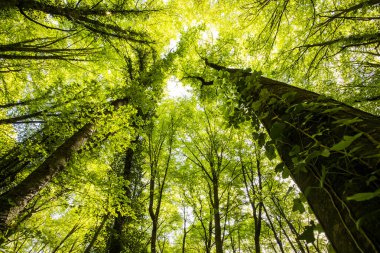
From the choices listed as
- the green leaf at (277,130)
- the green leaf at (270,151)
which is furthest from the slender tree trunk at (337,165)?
the green leaf at (270,151)

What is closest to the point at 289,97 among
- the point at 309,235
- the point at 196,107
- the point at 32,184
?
the point at 309,235

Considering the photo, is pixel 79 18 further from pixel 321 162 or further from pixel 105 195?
pixel 321 162

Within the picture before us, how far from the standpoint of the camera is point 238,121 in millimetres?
2430

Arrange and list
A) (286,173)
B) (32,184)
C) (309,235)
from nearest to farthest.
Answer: (309,235) → (286,173) → (32,184)

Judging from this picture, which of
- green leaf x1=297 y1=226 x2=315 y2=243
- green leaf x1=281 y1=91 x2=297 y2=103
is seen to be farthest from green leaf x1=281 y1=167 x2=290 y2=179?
green leaf x1=281 y1=91 x2=297 y2=103

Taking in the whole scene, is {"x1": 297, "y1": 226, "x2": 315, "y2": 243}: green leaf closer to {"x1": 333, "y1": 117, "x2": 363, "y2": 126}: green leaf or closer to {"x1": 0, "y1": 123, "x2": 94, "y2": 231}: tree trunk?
{"x1": 333, "y1": 117, "x2": 363, "y2": 126}: green leaf

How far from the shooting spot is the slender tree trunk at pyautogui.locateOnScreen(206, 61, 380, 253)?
0.76 m

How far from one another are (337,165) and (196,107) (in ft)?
39.1

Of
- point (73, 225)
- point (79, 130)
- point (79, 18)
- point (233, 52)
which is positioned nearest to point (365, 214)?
point (79, 18)

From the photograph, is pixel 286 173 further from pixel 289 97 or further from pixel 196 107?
pixel 196 107

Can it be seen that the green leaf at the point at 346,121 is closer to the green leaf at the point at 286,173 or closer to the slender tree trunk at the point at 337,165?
the slender tree trunk at the point at 337,165

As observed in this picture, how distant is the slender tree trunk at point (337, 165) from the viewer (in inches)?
30.0

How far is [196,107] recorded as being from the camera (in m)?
12.8

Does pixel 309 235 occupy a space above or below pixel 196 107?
below
